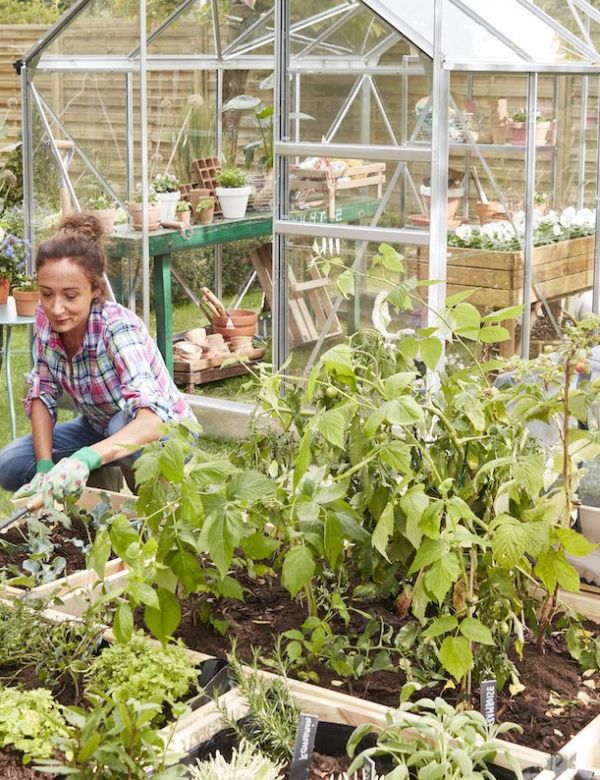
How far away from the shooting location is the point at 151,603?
2.01 meters

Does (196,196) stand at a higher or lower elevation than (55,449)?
higher

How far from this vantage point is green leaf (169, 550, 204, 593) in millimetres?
2191

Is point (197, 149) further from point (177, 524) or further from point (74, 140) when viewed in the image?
point (177, 524)

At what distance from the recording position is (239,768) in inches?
73.2

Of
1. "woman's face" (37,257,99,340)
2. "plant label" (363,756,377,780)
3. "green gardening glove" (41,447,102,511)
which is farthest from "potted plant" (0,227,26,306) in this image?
"plant label" (363,756,377,780)

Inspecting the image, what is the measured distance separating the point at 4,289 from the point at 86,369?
91.4 inches

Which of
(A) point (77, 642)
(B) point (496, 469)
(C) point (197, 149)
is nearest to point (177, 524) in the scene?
(A) point (77, 642)

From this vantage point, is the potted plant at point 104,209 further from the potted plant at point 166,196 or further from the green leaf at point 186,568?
the green leaf at point 186,568

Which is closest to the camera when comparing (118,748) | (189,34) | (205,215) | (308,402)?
(118,748)

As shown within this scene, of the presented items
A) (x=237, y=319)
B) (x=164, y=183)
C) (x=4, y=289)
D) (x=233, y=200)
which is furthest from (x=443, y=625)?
(x=237, y=319)

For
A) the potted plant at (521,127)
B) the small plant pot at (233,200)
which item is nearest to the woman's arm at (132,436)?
the potted plant at (521,127)

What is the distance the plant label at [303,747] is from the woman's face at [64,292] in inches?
77.9

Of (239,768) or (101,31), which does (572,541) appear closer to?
(239,768)

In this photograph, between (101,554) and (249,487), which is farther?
(249,487)
